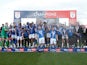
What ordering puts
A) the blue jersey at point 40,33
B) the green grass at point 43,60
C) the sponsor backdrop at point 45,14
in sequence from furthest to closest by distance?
the sponsor backdrop at point 45,14
the blue jersey at point 40,33
the green grass at point 43,60

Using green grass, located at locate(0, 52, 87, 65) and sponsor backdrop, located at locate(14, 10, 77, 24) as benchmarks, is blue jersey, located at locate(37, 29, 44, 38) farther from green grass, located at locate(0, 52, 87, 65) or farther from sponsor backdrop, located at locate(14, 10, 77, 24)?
sponsor backdrop, located at locate(14, 10, 77, 24)

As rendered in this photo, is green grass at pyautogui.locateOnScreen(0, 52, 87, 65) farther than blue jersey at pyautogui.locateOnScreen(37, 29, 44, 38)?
No

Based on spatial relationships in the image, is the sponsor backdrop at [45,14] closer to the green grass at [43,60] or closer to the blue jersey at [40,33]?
the blue jersey at [40,33]

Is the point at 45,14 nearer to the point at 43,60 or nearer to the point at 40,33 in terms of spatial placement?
the point at 40,33

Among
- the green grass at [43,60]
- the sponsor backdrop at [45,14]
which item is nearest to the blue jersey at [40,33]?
the green grass at [43,60]

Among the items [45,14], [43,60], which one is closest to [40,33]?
[43,60]

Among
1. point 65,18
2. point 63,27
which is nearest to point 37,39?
point 63,27

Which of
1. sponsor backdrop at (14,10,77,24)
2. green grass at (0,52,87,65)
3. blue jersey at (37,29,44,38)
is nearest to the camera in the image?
green grass at (0,52,87,65)

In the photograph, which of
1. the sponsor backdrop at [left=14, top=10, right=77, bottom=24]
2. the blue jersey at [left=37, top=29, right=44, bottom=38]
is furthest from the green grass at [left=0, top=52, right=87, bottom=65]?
the sponsor backdrop at [left=14, top=10, right=77, bottom=24]

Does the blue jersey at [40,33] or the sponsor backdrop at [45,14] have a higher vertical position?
the sponsor backdrop at [45,14]

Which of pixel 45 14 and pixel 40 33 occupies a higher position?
pixel 45 14

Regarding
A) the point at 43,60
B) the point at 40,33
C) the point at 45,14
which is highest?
the point at 45,14

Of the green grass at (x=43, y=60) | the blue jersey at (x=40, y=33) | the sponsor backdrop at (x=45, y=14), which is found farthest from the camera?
the sponsor backdrop at (x=45, y=14)

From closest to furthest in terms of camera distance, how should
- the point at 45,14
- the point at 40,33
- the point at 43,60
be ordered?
1. the point at 43,60
2. the point at 40,33
3. the point at 45,14
